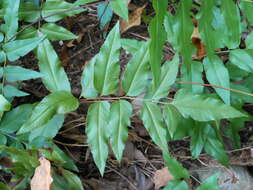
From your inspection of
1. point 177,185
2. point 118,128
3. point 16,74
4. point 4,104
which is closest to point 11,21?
point 16,74

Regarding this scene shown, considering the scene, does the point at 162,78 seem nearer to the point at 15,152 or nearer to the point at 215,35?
the point at 215,35

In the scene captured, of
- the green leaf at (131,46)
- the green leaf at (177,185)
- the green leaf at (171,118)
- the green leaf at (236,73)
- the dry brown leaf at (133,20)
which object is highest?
the dry brown leaf at (133,20)

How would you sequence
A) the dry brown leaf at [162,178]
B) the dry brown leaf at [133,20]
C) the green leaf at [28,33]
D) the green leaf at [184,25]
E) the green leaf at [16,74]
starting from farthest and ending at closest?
the dry brown leaf at [133,20] < the dry brown leaf at [162,178] < the green leaf at [28,33] < the green leaf at [16,74] < the green leaf at [184,25]

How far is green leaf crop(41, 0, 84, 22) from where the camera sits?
142cm

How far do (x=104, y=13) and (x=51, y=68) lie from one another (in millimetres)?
459

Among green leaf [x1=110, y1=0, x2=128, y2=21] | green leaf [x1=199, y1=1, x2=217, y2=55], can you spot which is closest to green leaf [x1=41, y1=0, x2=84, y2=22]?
green leaf [x1=110, y1=0, x2=128, y2=21]

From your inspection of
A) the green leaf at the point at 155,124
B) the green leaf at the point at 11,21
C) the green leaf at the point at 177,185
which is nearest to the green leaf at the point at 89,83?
the green leaf at the point at 155,124

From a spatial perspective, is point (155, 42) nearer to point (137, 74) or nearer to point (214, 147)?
point (137, 74)

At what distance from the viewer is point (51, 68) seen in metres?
1.31

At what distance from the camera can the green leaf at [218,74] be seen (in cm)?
130

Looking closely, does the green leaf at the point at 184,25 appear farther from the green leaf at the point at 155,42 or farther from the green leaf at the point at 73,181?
the green leaf at the point at 73,181

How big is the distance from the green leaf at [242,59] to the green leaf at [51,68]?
2.00 ft

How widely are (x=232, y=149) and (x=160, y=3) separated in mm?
934

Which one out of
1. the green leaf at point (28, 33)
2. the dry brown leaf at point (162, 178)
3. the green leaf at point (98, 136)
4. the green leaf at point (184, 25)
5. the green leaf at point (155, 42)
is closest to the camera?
the green leaf at point (155, 42)
